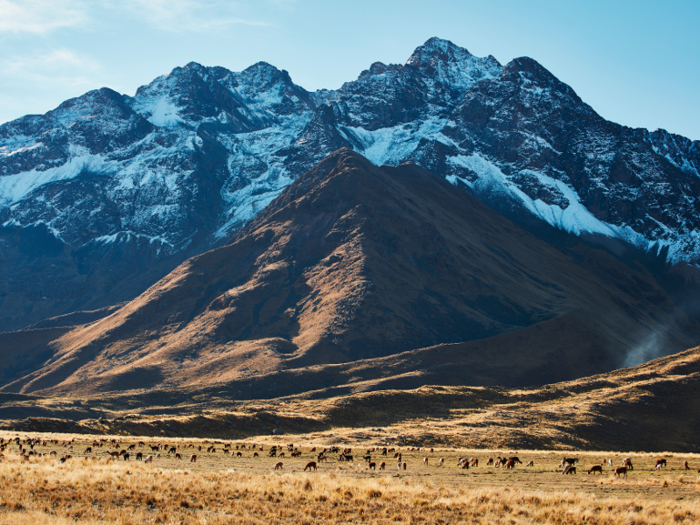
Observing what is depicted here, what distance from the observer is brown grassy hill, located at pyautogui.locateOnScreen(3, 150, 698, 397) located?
13962 centimetres

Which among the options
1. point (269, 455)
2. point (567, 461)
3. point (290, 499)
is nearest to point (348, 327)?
point (269, 455)

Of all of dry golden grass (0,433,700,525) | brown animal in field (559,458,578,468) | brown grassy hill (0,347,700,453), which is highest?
dry golden grass (0,433,700,525)

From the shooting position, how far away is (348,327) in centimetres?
15612

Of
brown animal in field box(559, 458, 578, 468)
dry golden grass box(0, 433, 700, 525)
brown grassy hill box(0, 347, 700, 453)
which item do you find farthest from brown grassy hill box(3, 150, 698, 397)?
dry golden grass box(0, 433, 700, 525)

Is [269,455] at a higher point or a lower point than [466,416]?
higher

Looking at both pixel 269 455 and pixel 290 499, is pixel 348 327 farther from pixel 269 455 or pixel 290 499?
pixel 290 499

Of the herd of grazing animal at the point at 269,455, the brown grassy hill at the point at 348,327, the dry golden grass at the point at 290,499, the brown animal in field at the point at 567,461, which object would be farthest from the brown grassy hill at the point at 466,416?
the dry golden grass at the point at 290,499

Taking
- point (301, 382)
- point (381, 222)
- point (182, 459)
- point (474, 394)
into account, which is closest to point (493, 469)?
point (182, 459)

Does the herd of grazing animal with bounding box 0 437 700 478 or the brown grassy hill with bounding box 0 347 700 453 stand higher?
the herd of grazing animal with bounding box 0 437 700 478

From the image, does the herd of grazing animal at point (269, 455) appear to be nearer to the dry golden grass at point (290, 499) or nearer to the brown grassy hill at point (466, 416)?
the dry golden grass at point (290, 499)

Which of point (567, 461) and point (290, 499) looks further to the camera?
point (567, 461)

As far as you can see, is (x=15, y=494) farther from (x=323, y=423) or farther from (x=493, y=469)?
(x=323, y=423)

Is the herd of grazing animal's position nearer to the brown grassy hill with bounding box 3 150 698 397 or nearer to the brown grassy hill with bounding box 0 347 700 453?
the brown grassy hill with bounding box 0 347 700 453

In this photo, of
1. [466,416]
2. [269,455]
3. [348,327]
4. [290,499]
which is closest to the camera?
[290,499]
